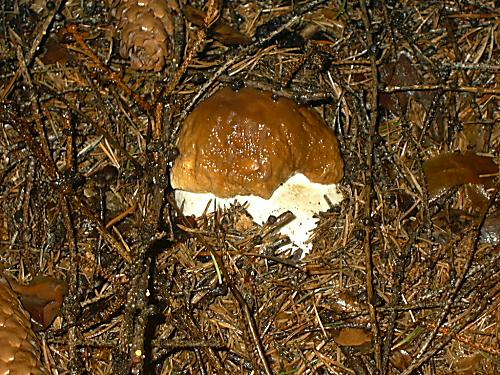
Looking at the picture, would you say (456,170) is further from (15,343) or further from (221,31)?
(15,343)

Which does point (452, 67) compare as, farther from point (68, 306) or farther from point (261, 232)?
point (68, 306)

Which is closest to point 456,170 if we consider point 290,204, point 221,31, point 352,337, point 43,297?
point 290,204

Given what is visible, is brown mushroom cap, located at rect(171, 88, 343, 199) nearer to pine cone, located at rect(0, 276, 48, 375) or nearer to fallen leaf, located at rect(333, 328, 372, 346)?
fallen leaf, located at rect(333, 328, 372, 346)

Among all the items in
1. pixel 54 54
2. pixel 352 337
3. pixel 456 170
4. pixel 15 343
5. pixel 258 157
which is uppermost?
pixel 54 54

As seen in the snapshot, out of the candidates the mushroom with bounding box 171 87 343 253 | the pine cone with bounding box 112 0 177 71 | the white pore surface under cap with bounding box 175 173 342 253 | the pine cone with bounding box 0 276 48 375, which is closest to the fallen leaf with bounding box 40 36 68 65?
the pine cone with bounding box 112 0 177 71

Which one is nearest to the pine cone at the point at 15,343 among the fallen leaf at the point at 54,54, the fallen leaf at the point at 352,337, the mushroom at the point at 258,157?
the mushroom at the point at 258,157

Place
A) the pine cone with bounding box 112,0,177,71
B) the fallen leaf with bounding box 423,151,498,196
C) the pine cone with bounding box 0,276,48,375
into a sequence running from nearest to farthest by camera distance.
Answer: the pine cone with bounding box 0,276,48,375, the fallen leaf with bounding box 423,151,498,196, the pine cone with bounding box 112,0,177,71

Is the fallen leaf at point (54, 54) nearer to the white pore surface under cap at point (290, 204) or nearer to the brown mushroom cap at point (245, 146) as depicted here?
the brown mushroom cap at point (245, 146)
